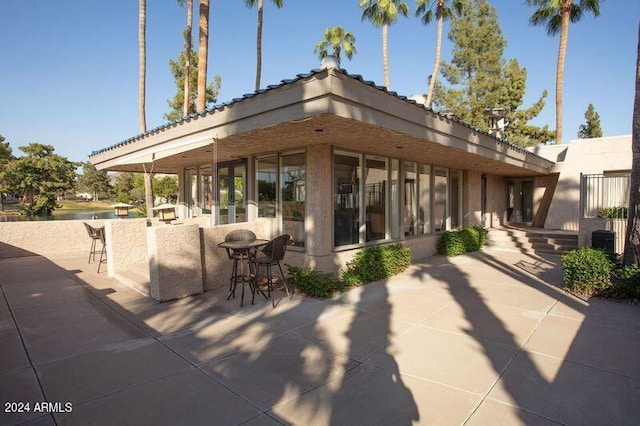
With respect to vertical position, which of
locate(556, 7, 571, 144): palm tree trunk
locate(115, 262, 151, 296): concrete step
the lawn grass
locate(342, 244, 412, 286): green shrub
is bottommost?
locate(115, 262, 151, 296): concrete step

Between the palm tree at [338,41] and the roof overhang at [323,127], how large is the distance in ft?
55.6

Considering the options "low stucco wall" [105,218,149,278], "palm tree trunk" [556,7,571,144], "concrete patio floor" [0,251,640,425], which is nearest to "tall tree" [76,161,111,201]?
"low stucco wall" [105,218,149,278]

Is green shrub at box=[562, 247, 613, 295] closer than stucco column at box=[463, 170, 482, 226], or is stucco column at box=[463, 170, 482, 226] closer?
green shrub at box=[562, 247, 613, 295]

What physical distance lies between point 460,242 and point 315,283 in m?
6.09

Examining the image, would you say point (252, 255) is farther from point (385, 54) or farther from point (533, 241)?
point (385, 54)

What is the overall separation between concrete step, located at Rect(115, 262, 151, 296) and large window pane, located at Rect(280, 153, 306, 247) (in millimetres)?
2799

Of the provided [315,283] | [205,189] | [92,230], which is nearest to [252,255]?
[315,283]

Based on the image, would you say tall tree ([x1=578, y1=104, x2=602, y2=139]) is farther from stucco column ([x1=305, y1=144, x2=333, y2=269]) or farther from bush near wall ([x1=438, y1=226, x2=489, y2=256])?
stucco column ([x1=305, y1=144, x2=333, y2=269])

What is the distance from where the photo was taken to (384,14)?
19.6 metres

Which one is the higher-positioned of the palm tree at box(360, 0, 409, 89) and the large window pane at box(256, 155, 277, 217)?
the palm tree at box(360, 0, 409, 89)

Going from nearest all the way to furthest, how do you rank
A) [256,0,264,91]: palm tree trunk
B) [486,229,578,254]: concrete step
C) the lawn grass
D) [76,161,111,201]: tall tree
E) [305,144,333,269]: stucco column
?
[305,144,333,269]: stucco column, [486,229,578,254]: concrete step, [256,0,264,91]: palm tree trunk, the lawn grass, [76,161,111,201]: tall tree

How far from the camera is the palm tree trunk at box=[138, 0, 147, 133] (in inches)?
521

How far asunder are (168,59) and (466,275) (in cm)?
2366

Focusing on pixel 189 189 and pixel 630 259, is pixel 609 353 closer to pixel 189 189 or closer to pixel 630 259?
pixel 630 259
